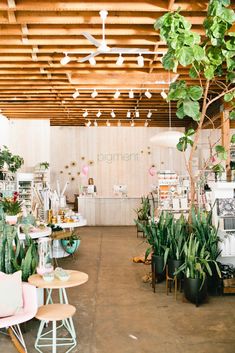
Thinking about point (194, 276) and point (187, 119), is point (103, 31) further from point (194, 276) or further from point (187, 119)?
point (187, 119)

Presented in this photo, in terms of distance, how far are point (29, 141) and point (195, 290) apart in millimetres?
9301

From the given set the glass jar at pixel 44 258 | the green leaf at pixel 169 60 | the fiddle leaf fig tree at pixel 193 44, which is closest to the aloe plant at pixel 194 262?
the fiddle leaf fig tree at pixel 193 44

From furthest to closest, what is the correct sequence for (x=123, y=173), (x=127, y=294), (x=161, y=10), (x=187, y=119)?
(x=123, y=173)
(x=187, y=119)
(x=127, y=294)
(x=161, y=10)

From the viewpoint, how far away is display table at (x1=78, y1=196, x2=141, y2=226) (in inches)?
491

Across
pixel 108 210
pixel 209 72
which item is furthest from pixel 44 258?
pixel 108 210

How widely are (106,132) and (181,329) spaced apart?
11034 millimetres

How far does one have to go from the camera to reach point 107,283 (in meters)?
5.87

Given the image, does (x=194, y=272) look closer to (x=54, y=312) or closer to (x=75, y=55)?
(x=54, y=312)

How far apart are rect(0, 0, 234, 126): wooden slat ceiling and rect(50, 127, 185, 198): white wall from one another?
3.54 m

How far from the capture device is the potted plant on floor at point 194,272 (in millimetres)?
4750

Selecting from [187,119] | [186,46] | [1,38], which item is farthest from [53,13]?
[187,119]

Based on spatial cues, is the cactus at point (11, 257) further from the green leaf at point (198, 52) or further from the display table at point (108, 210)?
the display table at point (108, 210)

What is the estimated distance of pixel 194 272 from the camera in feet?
15.8

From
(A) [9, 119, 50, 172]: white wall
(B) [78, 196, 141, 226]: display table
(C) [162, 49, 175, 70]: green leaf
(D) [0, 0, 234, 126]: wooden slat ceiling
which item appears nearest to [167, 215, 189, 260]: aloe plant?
(C) [162, 49, 175, 70]: green leaf
